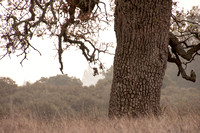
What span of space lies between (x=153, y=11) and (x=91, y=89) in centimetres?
1618

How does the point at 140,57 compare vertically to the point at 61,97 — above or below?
above

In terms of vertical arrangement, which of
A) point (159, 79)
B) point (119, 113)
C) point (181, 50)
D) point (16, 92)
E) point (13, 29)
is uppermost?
point (13, 29)

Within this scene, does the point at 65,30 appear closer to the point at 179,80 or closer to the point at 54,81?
the point at 54,81

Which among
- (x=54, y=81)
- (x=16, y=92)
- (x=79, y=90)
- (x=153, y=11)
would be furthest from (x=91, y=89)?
(x=153, y=11)

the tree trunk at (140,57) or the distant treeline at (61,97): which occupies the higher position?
the tree trunk at (140,57)

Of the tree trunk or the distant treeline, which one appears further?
the distant treeline

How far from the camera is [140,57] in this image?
5645mm

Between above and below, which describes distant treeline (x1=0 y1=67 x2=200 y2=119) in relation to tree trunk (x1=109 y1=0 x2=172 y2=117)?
below

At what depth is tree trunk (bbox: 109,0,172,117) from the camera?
5.63 m

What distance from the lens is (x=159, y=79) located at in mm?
5871

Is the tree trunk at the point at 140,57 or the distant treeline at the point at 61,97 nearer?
the tree trunk at the point at 140,57

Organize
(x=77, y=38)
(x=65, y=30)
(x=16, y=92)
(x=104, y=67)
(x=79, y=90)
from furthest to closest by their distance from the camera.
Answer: (x=79, y=90), (x=16, y=92), (x=104, y=67), (x=77, y=38), (x=65, y=30)

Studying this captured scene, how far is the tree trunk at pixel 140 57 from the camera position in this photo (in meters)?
5.63

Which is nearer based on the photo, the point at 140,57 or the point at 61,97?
the point at 140,57
